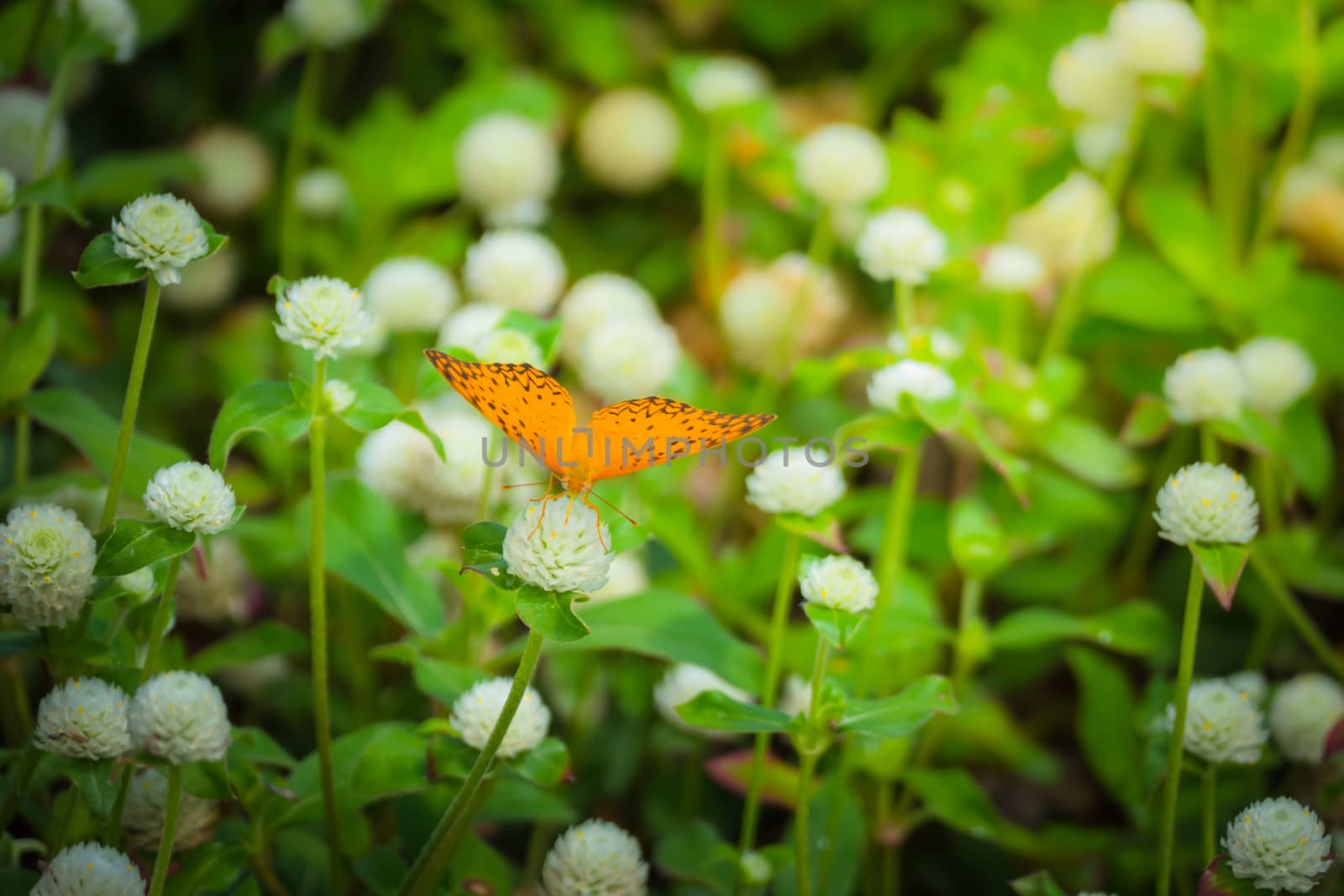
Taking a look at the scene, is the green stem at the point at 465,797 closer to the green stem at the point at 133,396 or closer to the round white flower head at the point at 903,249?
the green stem at the point at 133,396

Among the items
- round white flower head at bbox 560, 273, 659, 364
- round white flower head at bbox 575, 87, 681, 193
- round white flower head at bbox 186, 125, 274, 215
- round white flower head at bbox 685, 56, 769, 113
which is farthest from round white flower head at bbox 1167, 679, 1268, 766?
round white flower head at bbox 186, 125, 274, 215

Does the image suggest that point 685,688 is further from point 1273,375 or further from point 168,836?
point 1273,375

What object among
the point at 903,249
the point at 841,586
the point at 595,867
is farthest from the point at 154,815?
the point at 903,249

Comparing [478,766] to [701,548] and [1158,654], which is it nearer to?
[701,548]

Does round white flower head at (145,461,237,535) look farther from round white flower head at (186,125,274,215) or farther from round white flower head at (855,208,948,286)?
round white flower head at (186,125,274,215)

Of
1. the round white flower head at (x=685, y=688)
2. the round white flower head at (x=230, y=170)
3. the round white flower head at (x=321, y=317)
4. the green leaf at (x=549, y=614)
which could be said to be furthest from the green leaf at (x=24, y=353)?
the round white flower head at (x=230, y=170)

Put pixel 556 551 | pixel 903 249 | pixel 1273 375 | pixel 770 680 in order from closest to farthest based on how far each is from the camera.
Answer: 1. pixel 556 551
2. pixel 770 680
3. pixel 903 249
4. pixel 1273 375

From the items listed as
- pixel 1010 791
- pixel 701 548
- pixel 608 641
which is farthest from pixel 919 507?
pixel 608 641
